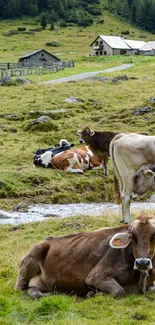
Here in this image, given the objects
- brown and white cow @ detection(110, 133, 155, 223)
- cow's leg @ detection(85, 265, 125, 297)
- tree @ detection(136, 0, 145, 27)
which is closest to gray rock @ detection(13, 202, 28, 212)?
brown and white cow @ detection(110, 133, 155, 223)

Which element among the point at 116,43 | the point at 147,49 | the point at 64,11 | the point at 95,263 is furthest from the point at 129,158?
the point at 64,11

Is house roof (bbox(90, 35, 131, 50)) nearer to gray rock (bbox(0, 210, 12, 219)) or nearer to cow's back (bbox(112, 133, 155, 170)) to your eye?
gray rock (bbox(0, 210, 12, 219))

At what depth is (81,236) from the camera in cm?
896

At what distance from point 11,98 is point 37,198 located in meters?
25.6

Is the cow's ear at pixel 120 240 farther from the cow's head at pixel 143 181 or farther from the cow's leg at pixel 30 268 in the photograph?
the cow's head at pixel 143 181

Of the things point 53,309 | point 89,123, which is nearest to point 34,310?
point 53,309

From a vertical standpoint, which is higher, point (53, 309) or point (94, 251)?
point (94, 251)

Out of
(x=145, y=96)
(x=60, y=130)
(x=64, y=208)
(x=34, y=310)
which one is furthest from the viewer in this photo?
(x=145, y=96)

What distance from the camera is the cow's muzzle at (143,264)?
291 inches

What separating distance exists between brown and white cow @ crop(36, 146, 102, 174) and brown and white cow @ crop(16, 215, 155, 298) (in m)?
12.3

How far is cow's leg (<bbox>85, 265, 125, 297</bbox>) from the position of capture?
792 cm

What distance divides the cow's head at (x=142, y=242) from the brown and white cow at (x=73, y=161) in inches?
522

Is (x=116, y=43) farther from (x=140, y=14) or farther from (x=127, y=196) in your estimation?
(x=127, y=196)

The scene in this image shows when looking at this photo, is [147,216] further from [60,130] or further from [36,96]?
[36,96]
